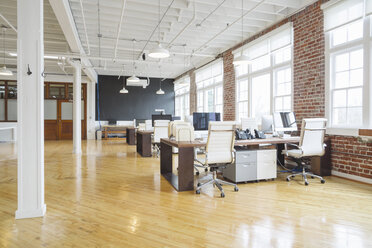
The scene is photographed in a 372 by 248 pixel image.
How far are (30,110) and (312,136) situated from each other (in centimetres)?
444

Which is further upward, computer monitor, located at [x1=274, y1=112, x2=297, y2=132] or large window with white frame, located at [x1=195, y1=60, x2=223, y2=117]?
large window with white frame, located at [x1=195, y1=60, x2=223, y2=117]

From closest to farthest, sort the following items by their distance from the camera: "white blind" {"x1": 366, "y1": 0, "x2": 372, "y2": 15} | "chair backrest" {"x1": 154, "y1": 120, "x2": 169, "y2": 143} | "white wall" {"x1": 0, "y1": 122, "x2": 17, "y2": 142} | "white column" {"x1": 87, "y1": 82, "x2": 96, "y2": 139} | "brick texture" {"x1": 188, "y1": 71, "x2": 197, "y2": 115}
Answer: "white blind" {"x1": 366, "y1": 0, "x2": 372, "y2": 15} < "chair backrest" {"x1": 154, "y1": 120, "x2": 169, "y2": 143} < "white wall" {"x1": 0, "y1": 122, "x2": 17, "y2": 142} < "brick texture" {"x1": 188, "y1": 71, "x2": 197, "y2": 115} < "white column" {"x1": 87, "y1": 82, "x2": 96, "y2": 139}

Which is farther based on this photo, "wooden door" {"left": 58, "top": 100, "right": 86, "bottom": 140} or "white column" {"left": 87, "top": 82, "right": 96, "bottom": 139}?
"white column" {"left": 87, "top": 82, "right": 96, "bottom": 139}

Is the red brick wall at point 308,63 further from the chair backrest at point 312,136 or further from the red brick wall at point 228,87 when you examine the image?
the red brick wall at point 228,87

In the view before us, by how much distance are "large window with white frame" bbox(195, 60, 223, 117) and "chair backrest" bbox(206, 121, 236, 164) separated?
5.60m

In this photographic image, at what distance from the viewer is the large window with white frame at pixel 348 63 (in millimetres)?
4270

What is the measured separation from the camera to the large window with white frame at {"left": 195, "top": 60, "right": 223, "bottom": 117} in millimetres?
9484

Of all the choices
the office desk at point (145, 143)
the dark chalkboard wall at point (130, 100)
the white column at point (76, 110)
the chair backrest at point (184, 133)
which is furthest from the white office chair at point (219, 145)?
the dark chalkboard wall at point (130, 100)

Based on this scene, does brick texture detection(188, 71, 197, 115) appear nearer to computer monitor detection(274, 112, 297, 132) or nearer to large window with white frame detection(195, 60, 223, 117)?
large window with white frame detection(195, 60, 223, 117)

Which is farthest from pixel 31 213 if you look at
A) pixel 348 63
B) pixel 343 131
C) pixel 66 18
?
pixel 348 63

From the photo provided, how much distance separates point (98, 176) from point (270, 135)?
3.81 m

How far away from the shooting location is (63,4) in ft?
13.9

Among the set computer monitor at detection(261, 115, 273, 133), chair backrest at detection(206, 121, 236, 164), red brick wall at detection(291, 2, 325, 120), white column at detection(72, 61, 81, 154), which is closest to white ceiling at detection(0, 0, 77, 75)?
white column at detection(72, 61, 81, 154)

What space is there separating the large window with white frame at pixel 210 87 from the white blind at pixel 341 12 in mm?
4441
